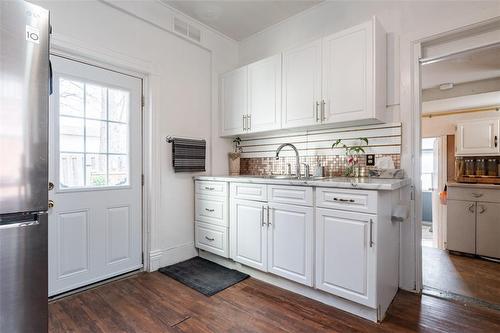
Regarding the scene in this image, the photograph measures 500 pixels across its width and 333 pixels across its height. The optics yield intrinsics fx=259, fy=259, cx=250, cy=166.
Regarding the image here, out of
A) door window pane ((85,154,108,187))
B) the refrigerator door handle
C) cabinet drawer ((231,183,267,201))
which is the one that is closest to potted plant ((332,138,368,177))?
cabinet drawer ((231,183,267,201))

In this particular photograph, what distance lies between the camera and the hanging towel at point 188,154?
9.23 ft

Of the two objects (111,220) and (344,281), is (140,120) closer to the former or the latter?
(111,220)

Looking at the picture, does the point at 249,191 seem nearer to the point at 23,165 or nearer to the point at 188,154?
the point at 188,154

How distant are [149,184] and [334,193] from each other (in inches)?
71.3

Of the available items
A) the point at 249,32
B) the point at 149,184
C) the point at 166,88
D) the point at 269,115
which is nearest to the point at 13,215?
the point at 149,184

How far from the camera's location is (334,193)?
1.92 metres

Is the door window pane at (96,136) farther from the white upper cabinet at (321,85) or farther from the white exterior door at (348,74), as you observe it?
the white exterior door at (348,74)

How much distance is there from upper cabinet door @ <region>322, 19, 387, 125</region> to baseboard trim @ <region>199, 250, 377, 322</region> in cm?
145

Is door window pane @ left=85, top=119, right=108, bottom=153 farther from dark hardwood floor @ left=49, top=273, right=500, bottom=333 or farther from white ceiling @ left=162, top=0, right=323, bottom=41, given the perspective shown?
white ceiling @ left=162, top=0, right=323, bottom=41

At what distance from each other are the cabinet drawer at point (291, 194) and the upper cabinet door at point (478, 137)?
10.2 feet

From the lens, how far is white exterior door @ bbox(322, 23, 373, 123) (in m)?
2.12

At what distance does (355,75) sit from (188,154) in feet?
6.10

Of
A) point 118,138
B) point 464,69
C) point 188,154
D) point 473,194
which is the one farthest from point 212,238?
point 464,69

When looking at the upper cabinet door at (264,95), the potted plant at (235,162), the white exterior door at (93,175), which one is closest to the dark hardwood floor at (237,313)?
the white exterior door at (93,175)
